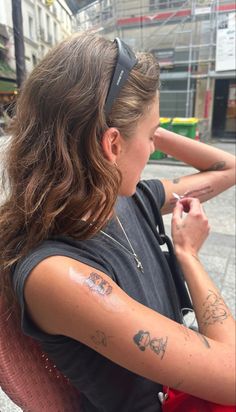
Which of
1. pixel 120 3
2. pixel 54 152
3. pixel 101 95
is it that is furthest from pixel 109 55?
pixel 120 3

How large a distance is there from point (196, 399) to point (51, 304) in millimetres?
431

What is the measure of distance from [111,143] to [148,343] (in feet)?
1.63

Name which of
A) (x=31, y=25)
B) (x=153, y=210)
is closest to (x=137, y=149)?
(x=153, y=210)

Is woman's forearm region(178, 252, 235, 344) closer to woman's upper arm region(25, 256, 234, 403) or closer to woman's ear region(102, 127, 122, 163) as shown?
woman's upper arm region(25, 256, 234, 403)

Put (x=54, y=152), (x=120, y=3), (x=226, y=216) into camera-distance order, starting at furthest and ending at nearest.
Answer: (x=120, y=3), (x=226, y=216), (x=54, y=152)

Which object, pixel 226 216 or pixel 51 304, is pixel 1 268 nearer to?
pixel 51 304

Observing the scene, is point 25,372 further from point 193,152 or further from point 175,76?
point 175,76

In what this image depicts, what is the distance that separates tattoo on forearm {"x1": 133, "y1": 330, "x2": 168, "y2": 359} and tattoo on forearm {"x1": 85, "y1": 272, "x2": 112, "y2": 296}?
0.11 m

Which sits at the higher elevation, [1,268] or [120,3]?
[120,3]

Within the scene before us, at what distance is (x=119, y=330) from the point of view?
78cm

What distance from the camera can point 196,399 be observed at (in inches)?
34.1

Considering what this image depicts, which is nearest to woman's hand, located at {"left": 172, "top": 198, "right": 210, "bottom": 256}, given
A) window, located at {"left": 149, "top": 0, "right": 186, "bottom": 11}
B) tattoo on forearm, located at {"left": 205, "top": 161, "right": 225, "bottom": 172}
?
tattoo on forearm, located at {"left": 205, "top": 161, "right": 225, "bottom": 172}

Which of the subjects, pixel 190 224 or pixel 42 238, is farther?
pixel 190 224

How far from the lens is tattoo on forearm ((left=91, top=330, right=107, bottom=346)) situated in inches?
30.5
